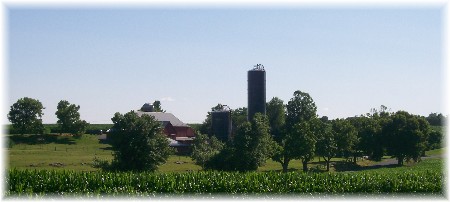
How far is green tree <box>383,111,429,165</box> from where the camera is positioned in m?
54.9

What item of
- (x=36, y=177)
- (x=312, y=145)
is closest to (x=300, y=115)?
(x=312, y=145)

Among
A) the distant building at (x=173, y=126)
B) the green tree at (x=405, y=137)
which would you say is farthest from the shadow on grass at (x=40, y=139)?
the green tree at (x=405, y=137)

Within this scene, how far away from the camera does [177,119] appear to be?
81875 mm

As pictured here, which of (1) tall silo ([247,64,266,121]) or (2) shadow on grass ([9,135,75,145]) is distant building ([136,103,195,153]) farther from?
(1) tall silo ([247,64,266,121])

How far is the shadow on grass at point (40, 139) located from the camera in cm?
7250

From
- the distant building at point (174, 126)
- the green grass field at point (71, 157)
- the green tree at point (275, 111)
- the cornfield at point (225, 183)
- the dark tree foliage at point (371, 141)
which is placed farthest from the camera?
the green tree at point (275, 111)

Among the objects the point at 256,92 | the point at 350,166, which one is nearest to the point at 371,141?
the point at 350,166

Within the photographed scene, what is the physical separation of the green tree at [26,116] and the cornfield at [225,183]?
54947 millimetres

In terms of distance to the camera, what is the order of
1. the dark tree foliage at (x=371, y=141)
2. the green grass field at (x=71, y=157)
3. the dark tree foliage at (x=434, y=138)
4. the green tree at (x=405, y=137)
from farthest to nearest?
the dark tree foliage at (x=434, y=138) → the dark tree foliage at (x=371, y=141) → the green tree at (x=405, y=137) → the green grass field at (x=71, y=157)

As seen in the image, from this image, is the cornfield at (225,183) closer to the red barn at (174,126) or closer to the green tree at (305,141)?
the green tree at (305,141)

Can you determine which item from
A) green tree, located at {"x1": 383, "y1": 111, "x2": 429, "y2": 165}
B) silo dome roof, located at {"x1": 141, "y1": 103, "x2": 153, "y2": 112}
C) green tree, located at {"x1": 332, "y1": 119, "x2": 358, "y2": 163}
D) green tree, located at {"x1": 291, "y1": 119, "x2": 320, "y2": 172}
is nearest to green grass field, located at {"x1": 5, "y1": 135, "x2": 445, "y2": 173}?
green tree, located at {"x1": 291, "y1": 119, "x2": 320, "y2": 172}

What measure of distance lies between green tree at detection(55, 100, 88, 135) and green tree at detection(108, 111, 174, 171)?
41015mm

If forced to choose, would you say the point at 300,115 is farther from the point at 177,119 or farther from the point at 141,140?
the point at 141,140

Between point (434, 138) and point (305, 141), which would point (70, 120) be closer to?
point (305, 141)
